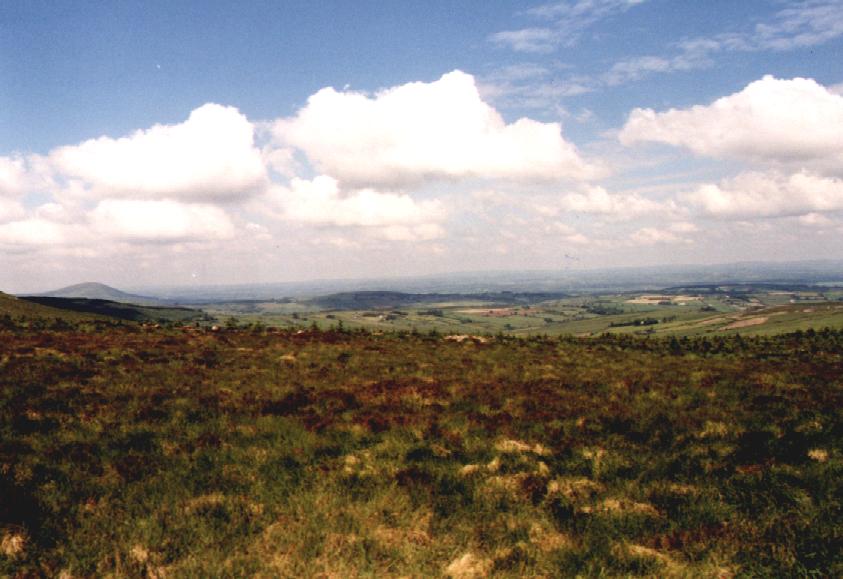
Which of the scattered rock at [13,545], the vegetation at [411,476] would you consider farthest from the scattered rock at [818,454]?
the scattered rock at [13,545]

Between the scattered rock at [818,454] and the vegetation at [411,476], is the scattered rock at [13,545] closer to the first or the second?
the vegetation at [411,476]

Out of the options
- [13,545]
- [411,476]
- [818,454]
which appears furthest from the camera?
[818,454]

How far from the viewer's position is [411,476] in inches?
380

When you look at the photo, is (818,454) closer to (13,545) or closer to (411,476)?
(411,476)

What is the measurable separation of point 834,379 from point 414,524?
2349 cm

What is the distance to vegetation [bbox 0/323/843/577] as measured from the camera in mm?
6809

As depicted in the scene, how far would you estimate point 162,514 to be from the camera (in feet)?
25.7

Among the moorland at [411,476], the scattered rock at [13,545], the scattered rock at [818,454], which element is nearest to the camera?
the scattered rock at [13,545]

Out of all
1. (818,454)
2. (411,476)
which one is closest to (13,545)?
(411,476)

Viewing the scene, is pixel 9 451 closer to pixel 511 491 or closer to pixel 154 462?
pixel 154 462

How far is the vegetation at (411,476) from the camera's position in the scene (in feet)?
22.3

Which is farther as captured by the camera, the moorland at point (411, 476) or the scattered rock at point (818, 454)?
the scattered rock at point (818, 454)

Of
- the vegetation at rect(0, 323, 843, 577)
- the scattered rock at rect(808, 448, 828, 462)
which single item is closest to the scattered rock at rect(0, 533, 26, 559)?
the vegetation at rect(0, 323, 843, 577)

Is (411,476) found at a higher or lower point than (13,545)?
lower
